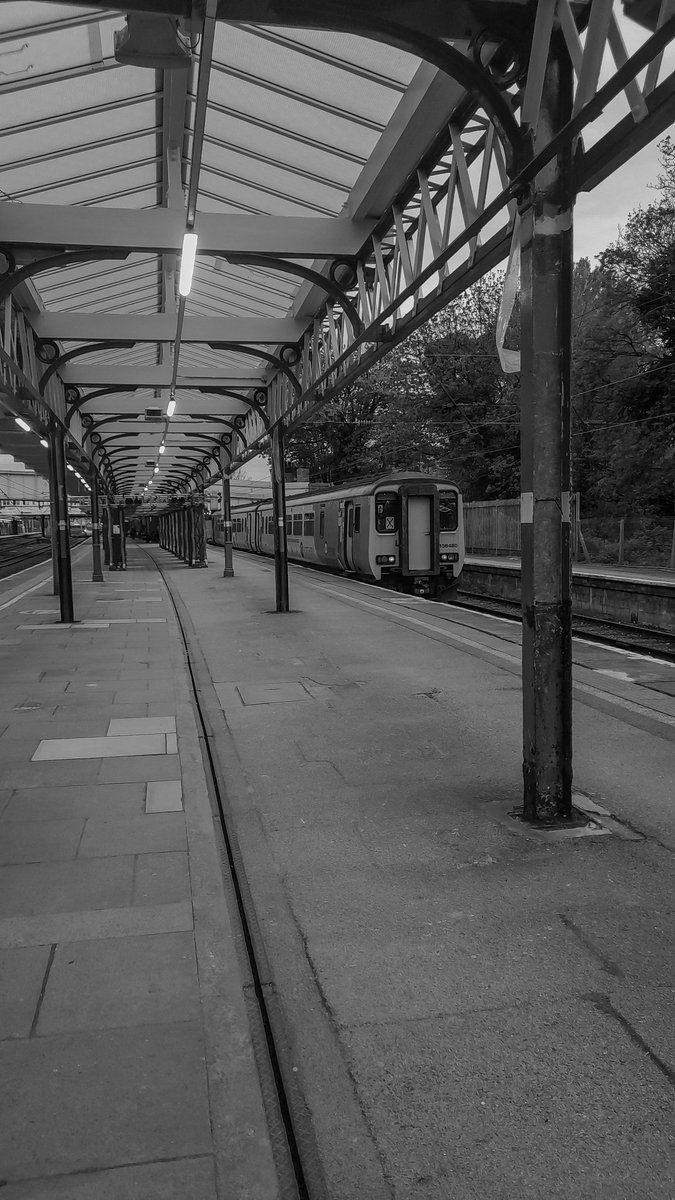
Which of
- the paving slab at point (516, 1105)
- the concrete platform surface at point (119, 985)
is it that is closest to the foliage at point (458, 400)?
the concrete platform surface at point (119, 985)

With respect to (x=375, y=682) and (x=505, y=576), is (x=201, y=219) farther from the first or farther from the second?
(x=505, y=576)

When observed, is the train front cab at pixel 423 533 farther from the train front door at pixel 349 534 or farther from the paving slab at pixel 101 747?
the paving slab at pixel 101 747

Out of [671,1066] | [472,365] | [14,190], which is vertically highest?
[472,365]

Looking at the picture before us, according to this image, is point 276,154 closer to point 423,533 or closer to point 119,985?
point 119,985

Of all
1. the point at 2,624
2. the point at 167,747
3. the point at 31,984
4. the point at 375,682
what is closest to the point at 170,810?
the point at 167,747

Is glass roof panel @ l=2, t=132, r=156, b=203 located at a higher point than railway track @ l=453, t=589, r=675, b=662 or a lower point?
higher

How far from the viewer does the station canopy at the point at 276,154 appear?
4293 millimetres

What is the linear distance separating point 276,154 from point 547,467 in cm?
419

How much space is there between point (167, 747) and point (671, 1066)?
4351 mm

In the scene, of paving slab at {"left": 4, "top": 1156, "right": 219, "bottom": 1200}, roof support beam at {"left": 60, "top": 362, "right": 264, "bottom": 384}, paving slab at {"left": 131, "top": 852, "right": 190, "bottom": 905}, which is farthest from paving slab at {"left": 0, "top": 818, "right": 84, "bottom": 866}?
roof support beam at {"left": 60, "top": 362, "right": 264, "bottom": 384}

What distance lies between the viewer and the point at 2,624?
14.3 m

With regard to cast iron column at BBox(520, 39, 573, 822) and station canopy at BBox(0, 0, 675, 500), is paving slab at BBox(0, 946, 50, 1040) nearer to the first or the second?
cast iron column at BBox(520, 39, 573, 822)

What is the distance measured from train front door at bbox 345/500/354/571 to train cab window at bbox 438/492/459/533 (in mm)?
2478

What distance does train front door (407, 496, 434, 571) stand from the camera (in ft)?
67.9
